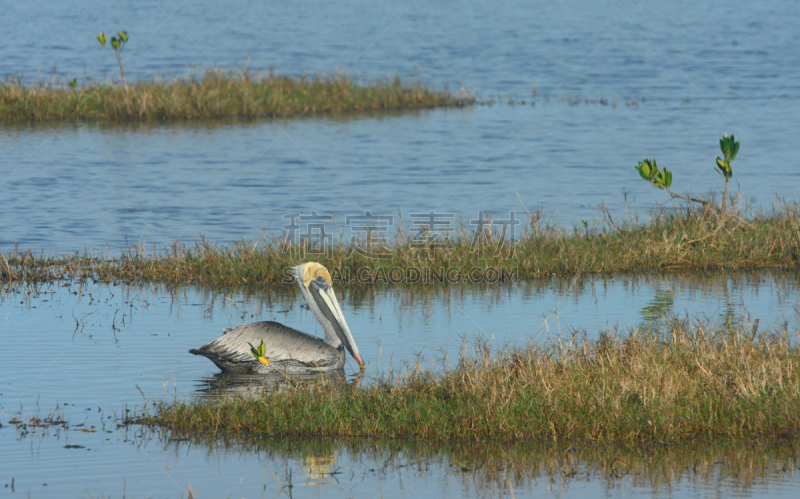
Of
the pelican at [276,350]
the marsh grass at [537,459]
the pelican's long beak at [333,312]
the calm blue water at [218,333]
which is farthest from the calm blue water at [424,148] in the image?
the marsh grass at [537,459]

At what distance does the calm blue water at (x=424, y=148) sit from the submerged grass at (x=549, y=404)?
25.4 ft

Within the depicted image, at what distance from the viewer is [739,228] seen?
50.9 ft

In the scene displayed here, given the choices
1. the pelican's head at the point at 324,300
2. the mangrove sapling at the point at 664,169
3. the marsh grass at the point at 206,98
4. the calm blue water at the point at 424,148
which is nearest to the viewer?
the pelican's head at the point at 324,300

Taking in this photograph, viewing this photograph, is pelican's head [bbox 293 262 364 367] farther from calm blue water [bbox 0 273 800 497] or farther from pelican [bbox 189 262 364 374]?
calm blue water [bbox 0 273 800 497]

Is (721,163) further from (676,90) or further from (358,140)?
(676,90)

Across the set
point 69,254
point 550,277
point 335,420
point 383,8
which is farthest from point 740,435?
point 383,8

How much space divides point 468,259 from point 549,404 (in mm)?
6424

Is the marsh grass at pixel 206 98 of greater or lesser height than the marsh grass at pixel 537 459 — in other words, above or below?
above

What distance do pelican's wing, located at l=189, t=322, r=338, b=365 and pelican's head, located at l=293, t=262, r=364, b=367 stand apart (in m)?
0.35

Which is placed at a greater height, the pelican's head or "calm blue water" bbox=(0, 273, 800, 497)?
the pelican's head

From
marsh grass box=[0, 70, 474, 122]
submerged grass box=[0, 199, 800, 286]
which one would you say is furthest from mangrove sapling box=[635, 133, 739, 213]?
marsh grass box=[0, 70, 474, 122]

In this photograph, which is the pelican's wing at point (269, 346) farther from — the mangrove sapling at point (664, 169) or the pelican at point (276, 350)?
the mangrove sapling at point (664, 169)

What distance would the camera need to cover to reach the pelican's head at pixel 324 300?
10914mm

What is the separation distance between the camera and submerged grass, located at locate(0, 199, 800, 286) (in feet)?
47.4
